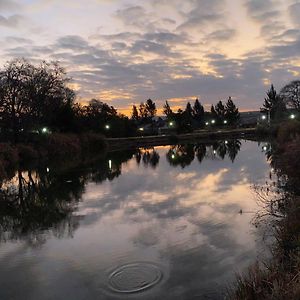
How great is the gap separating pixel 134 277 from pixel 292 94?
85877 millimetres

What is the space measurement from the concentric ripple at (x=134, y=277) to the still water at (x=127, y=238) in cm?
2

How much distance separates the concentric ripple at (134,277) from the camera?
28.4 ft

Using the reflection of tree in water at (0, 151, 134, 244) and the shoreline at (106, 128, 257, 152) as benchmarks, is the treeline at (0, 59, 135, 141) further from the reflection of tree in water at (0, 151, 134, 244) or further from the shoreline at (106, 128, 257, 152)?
the reflection of tree in water at (0, 151, 134, 244)

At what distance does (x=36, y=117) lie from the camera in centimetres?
4719

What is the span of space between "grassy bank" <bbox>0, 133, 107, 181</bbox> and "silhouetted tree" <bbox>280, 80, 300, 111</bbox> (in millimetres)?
48818

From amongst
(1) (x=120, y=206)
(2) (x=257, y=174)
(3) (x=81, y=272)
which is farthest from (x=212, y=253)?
(2) (x=257, y=174)

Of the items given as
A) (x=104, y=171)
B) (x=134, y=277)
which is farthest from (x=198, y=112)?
(x=134, y=277)

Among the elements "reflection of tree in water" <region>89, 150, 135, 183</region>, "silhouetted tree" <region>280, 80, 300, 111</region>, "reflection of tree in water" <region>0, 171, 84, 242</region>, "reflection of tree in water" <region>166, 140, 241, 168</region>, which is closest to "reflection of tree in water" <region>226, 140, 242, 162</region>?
"reflection of tree in water" <region>166, 140, 241, 168</region>

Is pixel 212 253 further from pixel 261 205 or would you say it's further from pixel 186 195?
pixel 186 195

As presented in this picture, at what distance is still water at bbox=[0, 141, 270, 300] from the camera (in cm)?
898

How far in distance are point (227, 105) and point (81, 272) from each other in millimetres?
111252

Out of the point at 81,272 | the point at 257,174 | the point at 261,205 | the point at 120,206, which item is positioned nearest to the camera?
the point at 81,272

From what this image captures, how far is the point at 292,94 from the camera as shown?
88.4 metres

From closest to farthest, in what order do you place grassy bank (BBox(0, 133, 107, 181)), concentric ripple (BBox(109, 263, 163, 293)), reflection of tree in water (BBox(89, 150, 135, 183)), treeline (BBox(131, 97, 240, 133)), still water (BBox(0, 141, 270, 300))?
concentric ripple (BBox(109, 263, 163, 293))
still water (BBox(0, 141, 270, 300))
reflection of tree in water (BBox(89, 150, 135, 183))
grassy bank (BBox(0, 133, 107, 181))
treeline (BBox(131, 97, 240, 133))
